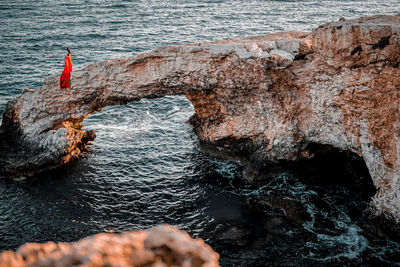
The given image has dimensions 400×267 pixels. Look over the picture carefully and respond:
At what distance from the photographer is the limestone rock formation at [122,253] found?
344 cm

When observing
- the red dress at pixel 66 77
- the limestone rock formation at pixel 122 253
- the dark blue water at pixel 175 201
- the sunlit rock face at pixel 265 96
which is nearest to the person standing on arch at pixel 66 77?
the red dress at pixel 66 77

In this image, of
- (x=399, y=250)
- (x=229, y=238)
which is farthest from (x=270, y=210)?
(x=399, y=250)

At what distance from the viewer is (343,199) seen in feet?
47.1

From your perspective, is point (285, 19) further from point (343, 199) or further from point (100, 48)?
point (343, 199)

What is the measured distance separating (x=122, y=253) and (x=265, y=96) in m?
12.4

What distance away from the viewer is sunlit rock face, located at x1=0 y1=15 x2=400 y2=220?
A: 12359mm

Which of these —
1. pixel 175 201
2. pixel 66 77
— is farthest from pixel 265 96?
pixel 66 77

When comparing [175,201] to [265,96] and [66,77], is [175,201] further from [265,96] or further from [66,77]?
[66,77]

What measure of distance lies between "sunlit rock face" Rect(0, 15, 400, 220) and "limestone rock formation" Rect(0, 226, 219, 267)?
10.8 m

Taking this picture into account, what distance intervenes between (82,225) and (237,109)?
7.96 m

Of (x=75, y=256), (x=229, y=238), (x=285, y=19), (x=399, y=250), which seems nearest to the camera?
(x=75, y=256)

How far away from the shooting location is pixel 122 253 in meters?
3.61

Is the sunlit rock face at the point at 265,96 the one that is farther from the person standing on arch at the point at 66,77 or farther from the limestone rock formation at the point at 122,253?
the limestone rock formation at the point at 122,253

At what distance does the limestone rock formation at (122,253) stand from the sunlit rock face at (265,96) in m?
10.8
